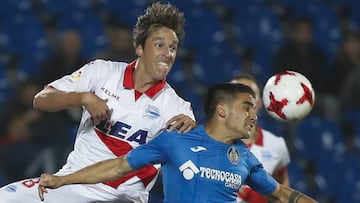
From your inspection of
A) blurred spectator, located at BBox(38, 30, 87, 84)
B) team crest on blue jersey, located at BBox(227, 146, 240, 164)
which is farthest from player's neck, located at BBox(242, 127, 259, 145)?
blurred spectator, located at BBox(38, 30, 87, 84)

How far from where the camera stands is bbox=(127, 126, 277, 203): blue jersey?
5320 millimetres

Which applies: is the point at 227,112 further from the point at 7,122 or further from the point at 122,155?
the point at 7,122

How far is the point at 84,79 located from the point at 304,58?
5.25 metres

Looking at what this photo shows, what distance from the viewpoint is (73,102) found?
17.6 ft

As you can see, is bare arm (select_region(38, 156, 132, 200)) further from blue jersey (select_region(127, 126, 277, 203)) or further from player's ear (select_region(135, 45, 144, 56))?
player's ear (select_region(135, 45, 144, 56))

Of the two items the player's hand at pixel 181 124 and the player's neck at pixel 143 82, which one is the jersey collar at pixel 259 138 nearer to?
the player's neck at pixel 143 82

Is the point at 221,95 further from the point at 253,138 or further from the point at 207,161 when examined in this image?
the point at 253,138

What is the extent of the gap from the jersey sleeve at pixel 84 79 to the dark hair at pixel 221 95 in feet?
2.36

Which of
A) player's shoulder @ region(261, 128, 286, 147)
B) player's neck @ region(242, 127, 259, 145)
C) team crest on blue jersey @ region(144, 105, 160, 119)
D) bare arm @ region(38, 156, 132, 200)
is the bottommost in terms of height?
bare arm @ region(38, 156, 132, 200)

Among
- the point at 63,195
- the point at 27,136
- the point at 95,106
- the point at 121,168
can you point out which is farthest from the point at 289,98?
the point at 27,136

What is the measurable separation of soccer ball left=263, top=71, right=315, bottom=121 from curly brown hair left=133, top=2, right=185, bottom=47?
2.36 feet

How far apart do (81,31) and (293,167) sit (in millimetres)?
3170

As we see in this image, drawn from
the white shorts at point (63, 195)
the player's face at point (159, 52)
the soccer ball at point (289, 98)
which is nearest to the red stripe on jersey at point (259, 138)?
the soccer ball at point (289, 98)

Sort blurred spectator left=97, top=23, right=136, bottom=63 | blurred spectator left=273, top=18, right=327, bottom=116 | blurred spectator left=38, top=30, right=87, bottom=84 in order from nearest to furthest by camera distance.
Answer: blurred spectator left=97, top=23, right=136, bottom=63 → blurred spectator left=38, top=30, right=87, bottom=84 → blurred spectator left=273, top=18, right=327, bottom=116
